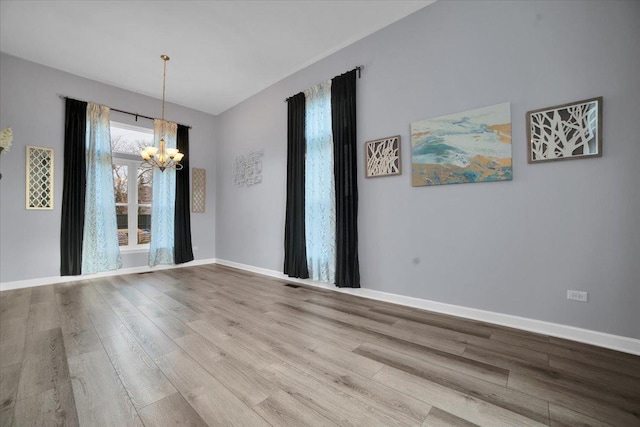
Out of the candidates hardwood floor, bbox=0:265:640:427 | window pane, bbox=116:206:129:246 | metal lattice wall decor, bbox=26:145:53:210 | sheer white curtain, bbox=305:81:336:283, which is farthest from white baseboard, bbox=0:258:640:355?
metal lattice wall decor, bbox=26:145:53:210

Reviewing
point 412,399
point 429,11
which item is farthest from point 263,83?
point 412,399

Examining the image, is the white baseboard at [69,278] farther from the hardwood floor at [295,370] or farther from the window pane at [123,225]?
the hardwood floor at [295,370]

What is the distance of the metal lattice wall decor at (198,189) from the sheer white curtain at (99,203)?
4.86 ft

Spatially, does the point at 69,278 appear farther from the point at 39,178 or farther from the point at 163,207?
the point at 163,207

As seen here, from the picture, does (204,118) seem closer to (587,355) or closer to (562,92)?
(562,92)

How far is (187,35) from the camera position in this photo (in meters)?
3.56

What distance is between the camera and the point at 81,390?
1551 millimetres

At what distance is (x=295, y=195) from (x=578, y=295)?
137 inches

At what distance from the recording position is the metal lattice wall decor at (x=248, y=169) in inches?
204

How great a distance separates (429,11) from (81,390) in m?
4.52

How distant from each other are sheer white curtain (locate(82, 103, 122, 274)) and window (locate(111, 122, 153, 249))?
0.76 ft

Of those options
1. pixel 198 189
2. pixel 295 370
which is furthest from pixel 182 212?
→ pixel 295 370

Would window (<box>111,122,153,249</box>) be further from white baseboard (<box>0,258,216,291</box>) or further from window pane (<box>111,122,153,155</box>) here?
white baseboard (<box>0,258,216,291</box>)

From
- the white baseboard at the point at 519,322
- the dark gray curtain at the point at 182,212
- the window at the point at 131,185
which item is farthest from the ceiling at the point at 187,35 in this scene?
the white baseboard at the point at 519,322
